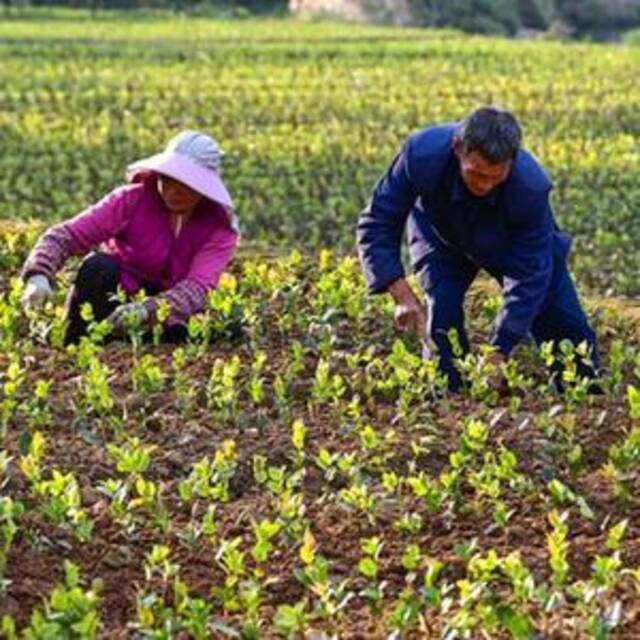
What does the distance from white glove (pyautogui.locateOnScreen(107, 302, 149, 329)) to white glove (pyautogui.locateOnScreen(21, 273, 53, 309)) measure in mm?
227

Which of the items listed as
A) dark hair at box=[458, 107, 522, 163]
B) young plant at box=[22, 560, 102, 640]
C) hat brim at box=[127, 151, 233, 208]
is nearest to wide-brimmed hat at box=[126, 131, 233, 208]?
hat brim at box=[127, 151, 233, 208]

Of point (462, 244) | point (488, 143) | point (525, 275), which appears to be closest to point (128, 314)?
point (462, 244)

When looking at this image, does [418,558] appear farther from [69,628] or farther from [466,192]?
[466,192]

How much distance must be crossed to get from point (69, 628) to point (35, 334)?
291cm

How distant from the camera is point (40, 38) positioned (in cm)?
3067

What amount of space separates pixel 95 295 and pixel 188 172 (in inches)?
21.1

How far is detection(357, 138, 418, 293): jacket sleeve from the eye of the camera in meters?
6.53

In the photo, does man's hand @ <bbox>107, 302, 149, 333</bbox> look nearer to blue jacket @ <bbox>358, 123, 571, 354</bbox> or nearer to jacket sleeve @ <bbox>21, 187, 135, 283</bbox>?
jacket sleeve @ <bbox>21, 187, 135, 283</bbox>

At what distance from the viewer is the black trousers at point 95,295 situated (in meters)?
6.99

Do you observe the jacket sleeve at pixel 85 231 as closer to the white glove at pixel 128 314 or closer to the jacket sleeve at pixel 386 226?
the white glove at pixel 128 314

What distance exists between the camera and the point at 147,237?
7129 millimetres

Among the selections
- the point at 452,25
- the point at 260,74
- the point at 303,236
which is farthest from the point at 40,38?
the point at 303,236

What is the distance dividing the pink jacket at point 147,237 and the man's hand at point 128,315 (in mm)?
215

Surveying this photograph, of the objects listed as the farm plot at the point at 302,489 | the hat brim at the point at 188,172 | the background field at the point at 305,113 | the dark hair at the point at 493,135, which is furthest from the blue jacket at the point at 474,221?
the background field at the point at 305,113
